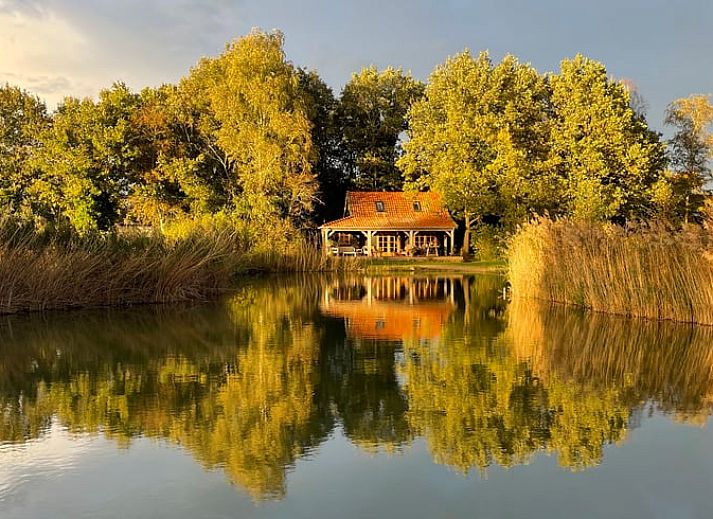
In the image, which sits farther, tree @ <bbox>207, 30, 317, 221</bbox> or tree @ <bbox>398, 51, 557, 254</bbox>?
tree @ <bbox>207, 30, 317, 221</bbox>

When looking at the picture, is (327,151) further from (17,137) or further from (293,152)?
(17,137)

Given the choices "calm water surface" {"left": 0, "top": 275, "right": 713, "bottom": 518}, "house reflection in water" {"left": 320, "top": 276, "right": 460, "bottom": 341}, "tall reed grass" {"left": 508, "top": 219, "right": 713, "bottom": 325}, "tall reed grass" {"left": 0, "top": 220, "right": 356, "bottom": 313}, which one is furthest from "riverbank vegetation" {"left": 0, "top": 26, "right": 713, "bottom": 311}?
"calm water surface" {"left": 0, "top": 275, "right": 713, "bottom": 518}

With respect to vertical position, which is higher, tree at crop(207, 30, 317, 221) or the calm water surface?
tree at crop(207, 30, 317, 221)

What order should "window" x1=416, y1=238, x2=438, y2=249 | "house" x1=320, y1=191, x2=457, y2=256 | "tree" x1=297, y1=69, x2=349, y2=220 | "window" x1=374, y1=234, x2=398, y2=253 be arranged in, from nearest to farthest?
"house" x1=320, y1=191, x2=457, y2=256 → "window" x1=374, y1=234, x2=398, y2=253 → "window" x1=416, y1=238, x2=438, y2=249 → "tree" x1=297, y1=69, x2=349, y2=220

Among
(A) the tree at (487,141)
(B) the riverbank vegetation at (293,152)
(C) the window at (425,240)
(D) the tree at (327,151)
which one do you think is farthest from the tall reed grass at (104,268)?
(D) the tree at (327,151)

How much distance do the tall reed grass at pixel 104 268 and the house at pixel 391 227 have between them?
20.5 m

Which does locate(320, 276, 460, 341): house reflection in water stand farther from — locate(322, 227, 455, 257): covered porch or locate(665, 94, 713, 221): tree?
locate(665, 94, 713, 221): tree

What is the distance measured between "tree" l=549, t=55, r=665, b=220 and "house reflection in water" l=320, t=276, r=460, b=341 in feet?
40.1

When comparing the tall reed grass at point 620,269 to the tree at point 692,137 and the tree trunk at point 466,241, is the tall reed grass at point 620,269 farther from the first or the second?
the tree at point 692,137

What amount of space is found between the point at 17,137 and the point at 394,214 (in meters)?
23.8

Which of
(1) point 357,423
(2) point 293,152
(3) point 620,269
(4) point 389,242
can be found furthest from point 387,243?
(1) point 357,423

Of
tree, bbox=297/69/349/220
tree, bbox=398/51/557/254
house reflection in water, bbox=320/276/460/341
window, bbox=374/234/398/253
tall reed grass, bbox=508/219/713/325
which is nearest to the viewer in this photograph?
tall reed grass, bbox=508/219/713/325

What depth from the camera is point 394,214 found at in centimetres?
4356

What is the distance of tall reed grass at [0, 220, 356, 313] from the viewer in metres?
16.2
